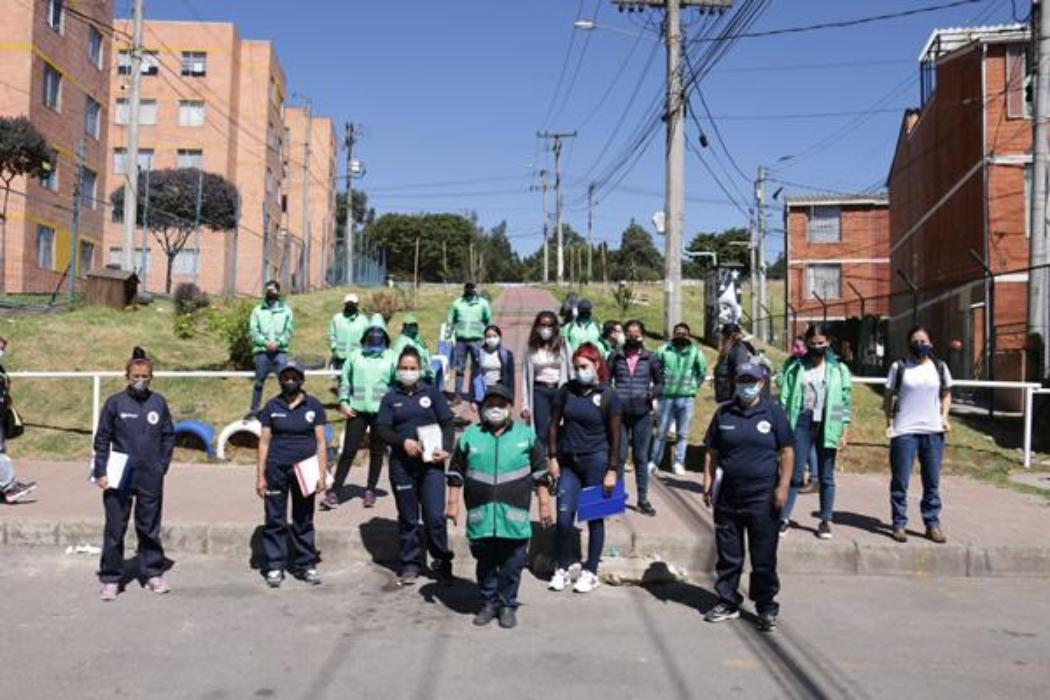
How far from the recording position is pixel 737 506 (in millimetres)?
6082

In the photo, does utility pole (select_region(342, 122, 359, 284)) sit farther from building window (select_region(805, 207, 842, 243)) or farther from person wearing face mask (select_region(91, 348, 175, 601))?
person wearing face mask (select_region(91, 348, 175, 601))

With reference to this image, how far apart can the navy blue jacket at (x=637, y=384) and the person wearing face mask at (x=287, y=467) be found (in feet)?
9.73

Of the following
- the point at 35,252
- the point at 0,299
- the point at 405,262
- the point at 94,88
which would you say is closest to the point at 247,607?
the point at 0,299

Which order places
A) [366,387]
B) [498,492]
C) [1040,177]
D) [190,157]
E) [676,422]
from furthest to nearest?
[190,157] → [1040,177] → [676,422] → [366,387] → [498,492]

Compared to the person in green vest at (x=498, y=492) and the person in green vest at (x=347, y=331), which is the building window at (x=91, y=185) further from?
the person in green vest at (x=498, y=492)

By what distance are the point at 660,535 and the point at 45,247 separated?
33341 millimetres

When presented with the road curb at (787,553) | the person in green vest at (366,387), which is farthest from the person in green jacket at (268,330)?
the road curb at (787,553)

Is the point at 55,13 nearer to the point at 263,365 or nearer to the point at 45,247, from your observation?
the point at 45,247

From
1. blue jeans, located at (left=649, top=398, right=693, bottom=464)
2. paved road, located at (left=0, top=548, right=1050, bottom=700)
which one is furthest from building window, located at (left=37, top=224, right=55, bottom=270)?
paved road, located at (left=0, top=548, right=1050, bottom=700)

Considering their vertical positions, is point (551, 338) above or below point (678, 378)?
above

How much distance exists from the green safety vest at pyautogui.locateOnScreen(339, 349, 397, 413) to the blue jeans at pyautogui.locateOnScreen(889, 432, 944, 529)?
4430 mm

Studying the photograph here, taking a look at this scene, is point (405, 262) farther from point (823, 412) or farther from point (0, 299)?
point (823, 412)

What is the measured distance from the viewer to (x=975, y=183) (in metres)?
24.6

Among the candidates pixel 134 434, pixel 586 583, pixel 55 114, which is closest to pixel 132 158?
pixel 55 114
